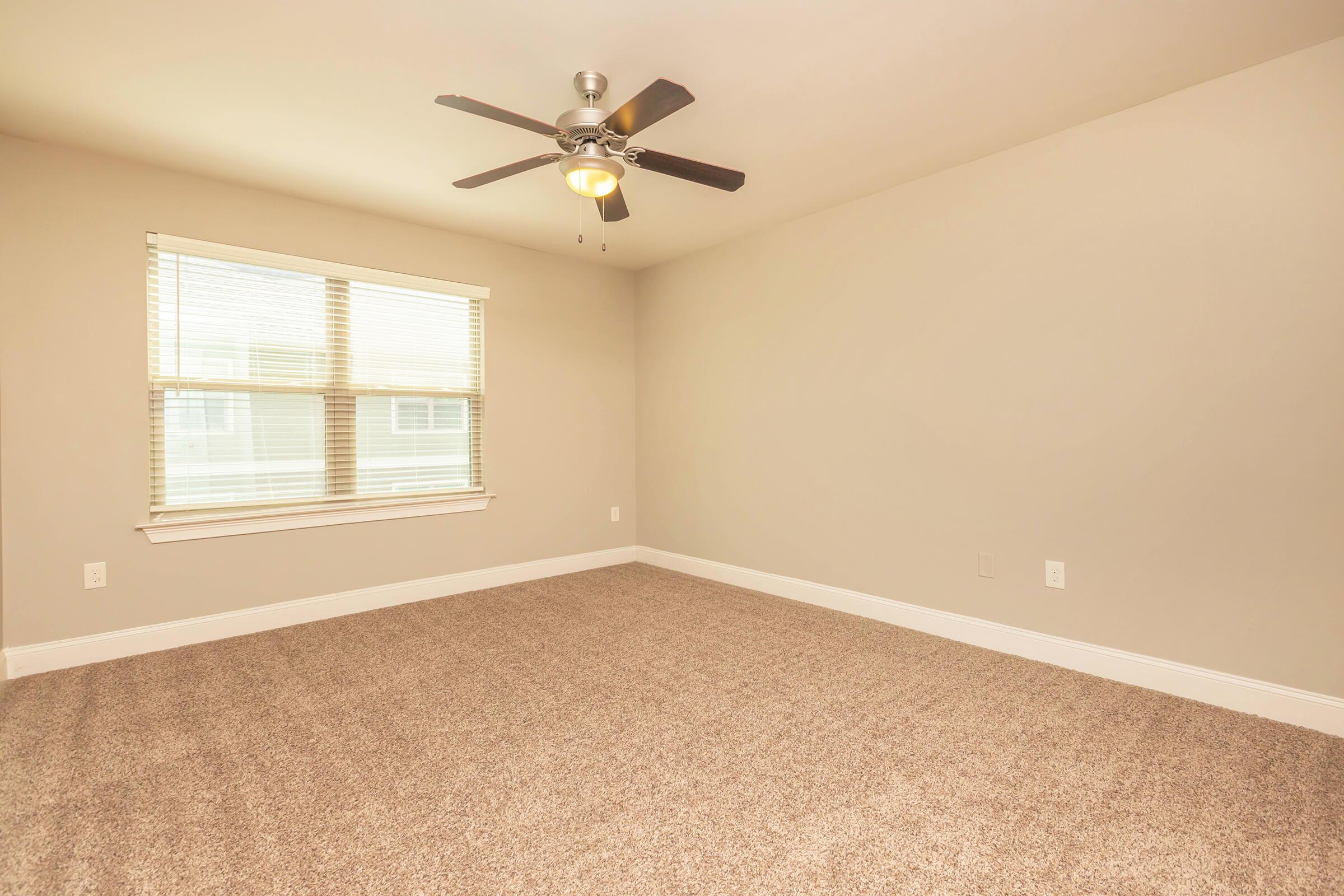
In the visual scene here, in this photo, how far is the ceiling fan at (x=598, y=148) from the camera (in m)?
1.94

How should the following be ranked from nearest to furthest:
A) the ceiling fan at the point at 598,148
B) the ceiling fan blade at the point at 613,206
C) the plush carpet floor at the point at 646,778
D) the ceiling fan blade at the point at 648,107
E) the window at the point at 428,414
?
the plush carpet floor at the point at 646,778 → the ceiling fan blade at the point at 648,107 → the ceiling fan at the point at 598,148 → the ceiling fan blade at the point at 613,206 → the window at the point at 428,414

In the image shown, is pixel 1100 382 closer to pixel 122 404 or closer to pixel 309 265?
pixel 309 265

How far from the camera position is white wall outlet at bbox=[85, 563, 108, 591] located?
289 cm

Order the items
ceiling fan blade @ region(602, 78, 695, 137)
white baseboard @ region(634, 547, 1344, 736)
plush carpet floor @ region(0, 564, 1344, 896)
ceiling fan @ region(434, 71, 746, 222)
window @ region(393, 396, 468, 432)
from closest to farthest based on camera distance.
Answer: plush carpet floor @ region(0, 564, 1344, 896) → ceiling fan blade @ region(602, 78, 695, 137) → ceiling fan @ region(434, 71, 746, 222) → white baseboard @ region(634, 547, 1344, 736) → window @ region(393, 396, 468, 432)

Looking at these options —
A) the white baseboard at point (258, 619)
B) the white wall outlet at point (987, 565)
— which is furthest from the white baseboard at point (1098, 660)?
the white baseboard at point (258, 619)

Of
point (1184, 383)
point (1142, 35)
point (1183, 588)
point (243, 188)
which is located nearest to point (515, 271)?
point (243, 188)

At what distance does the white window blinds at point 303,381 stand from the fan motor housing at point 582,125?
7.13 ft

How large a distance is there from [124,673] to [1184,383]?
4767mm

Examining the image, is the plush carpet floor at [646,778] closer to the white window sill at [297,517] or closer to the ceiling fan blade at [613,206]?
the white window sill at [297,517]

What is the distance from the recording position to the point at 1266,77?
7.37 feet

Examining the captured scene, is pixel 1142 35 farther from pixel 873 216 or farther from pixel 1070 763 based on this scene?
pixel 1070 763

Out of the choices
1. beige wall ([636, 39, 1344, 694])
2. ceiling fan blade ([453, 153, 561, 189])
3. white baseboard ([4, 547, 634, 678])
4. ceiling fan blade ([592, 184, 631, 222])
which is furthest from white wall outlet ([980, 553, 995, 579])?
white baseboard ([4, 547, 634, 678])

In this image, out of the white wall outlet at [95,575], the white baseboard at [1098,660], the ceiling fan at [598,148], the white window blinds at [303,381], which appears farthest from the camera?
the white window blinds at [303,381]

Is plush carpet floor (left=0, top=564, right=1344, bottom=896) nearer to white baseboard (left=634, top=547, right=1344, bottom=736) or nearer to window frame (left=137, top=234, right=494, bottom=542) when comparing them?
white baseboard (left=634, top=547, right=1344, bottom=736)
